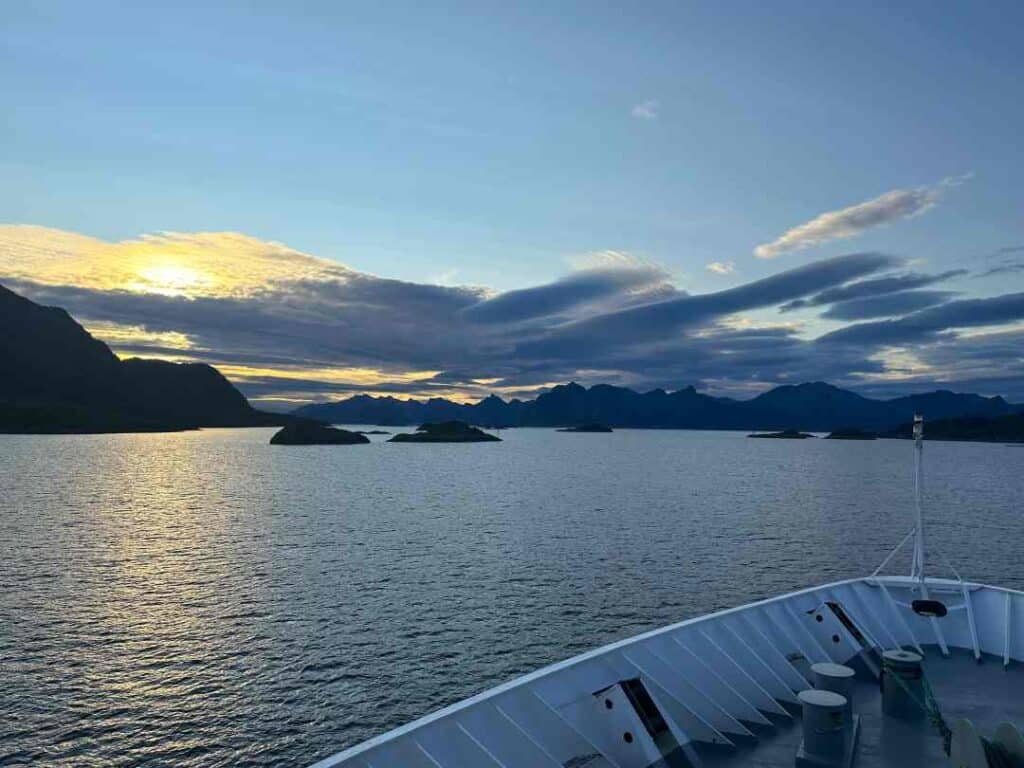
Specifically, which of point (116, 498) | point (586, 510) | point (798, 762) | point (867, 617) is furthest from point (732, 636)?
point (116, 498)

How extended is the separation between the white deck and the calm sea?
671 inches

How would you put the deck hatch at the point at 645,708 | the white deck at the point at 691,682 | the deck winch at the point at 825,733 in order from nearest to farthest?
1. the white deck at the point at 691,682
2. the deck winch at the point at 825,733
3. the deck hatch at the point at 645,708

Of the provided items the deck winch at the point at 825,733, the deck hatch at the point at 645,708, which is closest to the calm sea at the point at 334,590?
the deck hatch at the point at 645,708

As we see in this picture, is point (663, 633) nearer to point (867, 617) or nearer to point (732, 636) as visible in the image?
point (732, 636)

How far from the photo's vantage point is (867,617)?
2442 centimetres

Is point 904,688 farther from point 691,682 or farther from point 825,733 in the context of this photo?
point 691,682

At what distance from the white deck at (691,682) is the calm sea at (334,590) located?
55.9ft

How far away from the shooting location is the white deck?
12.4 m

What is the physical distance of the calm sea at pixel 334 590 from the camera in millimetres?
29641

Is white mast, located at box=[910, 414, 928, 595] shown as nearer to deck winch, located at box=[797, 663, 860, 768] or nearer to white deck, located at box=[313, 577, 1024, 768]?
white deck, located at box=[313, 577, 1024, 768]

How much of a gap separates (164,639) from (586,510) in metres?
75.1

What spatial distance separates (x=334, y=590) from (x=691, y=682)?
4186cm

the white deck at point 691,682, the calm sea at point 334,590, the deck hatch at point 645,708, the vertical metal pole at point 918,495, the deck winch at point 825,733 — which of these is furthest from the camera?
the calm sea at point 334,590

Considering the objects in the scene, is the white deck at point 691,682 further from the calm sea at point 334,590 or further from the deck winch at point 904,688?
the calm sea at point 334,590
